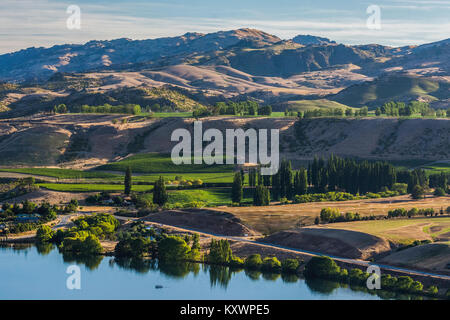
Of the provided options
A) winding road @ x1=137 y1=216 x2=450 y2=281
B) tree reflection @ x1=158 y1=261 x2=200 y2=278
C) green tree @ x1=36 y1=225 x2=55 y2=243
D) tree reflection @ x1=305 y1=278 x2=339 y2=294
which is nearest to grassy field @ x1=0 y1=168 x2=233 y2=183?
winding road @ x1=137 y1=216 x2=450 y2=281

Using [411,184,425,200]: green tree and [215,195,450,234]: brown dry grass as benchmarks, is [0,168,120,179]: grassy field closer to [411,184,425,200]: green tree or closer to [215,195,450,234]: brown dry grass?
[215,195,450,234]: brown dry grass

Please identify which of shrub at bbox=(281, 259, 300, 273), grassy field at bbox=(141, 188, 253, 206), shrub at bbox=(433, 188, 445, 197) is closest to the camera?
shrub at bbox=(281, 259, 300, 273)

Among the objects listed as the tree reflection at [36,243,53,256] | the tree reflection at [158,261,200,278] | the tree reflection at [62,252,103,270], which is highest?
the tree reflection at [36,243,53,256]

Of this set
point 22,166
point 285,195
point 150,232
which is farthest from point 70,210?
point 22,166

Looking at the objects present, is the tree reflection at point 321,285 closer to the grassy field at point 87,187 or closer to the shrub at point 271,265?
the shrub at point 271,265

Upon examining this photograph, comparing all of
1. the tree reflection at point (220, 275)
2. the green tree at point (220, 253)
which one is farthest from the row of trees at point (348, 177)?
the tree reflection at point (220, 275)

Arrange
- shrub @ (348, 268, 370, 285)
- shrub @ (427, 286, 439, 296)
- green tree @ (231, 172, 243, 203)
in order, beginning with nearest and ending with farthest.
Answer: shrub @ (427, 286, 439, 296) → shrub @ (348, 268, 370, 285) → green tree @ (231, 172, 243, 203)
